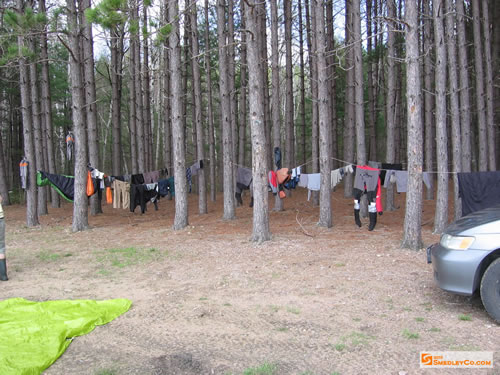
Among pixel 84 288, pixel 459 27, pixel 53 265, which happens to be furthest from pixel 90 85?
pixel 459 27

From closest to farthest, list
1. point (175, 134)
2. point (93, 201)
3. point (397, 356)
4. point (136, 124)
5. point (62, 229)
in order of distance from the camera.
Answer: point (397, 356)
point (175, 134)
point (62, 229)
point (93, 201)
point (136, 124)

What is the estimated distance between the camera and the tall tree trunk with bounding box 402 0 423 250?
26.6 feet

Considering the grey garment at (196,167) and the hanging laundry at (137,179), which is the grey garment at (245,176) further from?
the hanging laundry at (137,179)

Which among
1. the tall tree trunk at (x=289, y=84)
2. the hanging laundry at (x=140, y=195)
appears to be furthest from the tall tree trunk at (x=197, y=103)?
the tall tree trunk at (x=289, y=84)

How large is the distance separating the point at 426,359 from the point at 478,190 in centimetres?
734

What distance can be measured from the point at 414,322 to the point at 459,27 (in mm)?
11585

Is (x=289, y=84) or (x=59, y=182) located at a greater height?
(x=289, y=84)

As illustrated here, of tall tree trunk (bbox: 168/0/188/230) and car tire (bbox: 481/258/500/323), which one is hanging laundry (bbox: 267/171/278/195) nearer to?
tall tree trunk (bbox: 168/0/188/230)

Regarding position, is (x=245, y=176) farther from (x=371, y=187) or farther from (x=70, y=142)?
(x=70, y=142)

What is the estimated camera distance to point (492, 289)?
4.23 meters

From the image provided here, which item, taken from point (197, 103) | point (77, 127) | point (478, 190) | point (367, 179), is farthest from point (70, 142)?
point (478, 190)

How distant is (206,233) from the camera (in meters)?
11.2

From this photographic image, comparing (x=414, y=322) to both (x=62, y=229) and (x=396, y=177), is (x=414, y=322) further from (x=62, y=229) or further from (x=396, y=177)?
(x=62, y=229)

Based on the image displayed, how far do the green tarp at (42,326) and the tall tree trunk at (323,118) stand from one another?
738cm
